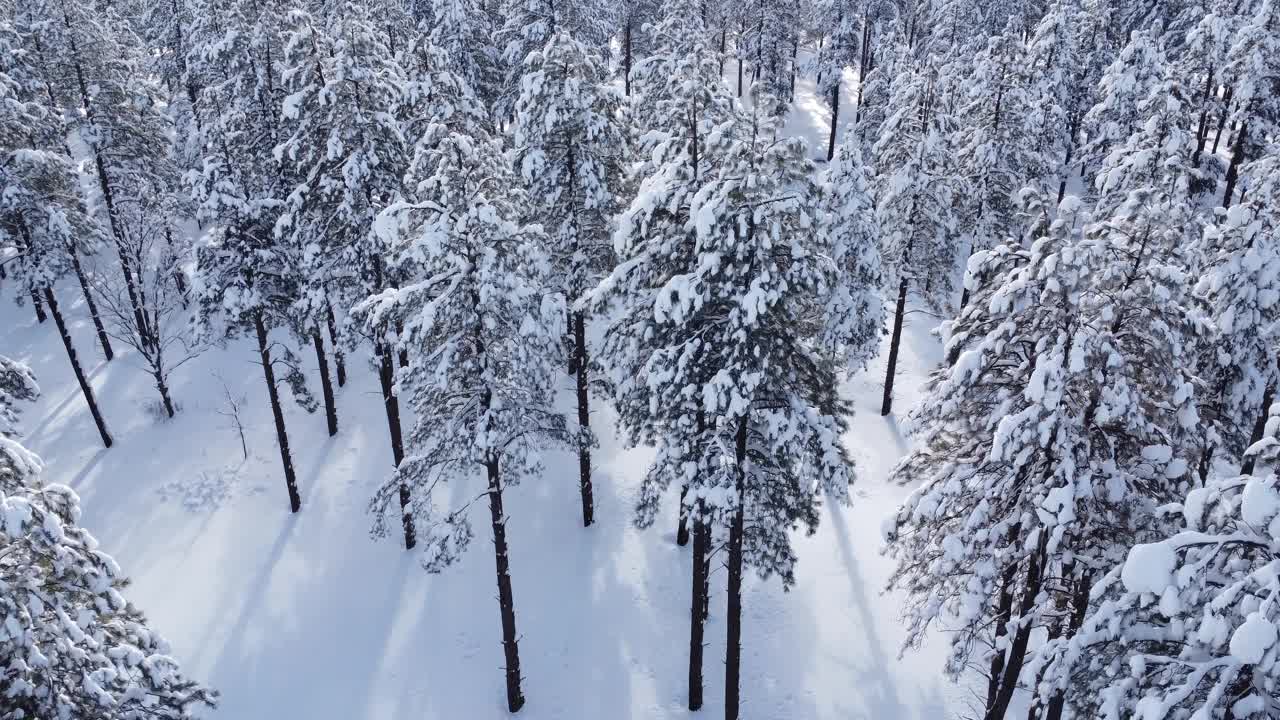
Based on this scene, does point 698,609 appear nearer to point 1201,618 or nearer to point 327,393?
point 1201,618

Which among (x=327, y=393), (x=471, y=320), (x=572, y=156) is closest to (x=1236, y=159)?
(x=572, y=156)

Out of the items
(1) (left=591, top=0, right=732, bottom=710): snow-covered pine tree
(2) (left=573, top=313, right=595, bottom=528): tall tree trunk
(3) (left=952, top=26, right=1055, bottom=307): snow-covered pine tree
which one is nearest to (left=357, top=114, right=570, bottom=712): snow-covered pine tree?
(1) (left=591, top=0, right=732, bottom=710): snow-covered pine tree

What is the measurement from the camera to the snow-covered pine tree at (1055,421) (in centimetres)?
945

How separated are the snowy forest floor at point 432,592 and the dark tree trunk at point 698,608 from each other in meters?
0.56

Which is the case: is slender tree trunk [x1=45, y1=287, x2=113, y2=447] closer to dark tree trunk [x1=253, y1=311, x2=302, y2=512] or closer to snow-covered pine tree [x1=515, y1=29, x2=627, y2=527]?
dark tree trunk [x1=253, y1=311, x2=302, y2=512]

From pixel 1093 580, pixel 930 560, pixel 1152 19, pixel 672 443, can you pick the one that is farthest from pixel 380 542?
pixel 1152 19

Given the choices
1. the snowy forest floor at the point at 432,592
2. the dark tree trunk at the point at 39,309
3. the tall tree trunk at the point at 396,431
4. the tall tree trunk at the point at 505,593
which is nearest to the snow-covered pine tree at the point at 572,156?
the tall tree trunk at the point at 505,593

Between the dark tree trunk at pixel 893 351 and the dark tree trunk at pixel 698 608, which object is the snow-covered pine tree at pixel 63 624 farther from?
the dark tree trunk at pixel 893 351

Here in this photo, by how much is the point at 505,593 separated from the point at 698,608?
386 centimetres

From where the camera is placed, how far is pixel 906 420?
1160 cm

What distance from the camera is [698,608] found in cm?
1533

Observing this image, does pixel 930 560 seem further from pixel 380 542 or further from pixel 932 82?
pixel 932 82

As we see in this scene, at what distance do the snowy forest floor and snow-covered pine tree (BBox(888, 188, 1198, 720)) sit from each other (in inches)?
261

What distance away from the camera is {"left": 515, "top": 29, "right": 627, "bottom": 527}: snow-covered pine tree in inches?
648
